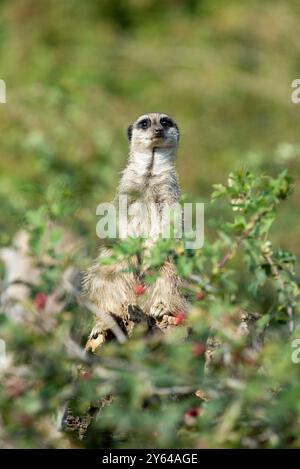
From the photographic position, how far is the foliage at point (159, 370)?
263 cm

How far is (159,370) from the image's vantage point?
2.65m

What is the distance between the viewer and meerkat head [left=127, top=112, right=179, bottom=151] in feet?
17.8

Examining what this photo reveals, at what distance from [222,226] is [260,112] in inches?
379

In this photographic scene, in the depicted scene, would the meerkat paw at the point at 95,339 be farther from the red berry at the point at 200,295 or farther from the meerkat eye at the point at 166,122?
the meerkat eye at the point at 166,122

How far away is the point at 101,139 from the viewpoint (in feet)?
26.7

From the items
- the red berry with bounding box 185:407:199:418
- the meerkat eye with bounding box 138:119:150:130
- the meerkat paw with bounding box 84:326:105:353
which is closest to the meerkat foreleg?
the meerkat paw with bounding box 84:326:105:353

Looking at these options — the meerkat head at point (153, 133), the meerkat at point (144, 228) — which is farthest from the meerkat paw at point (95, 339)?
the meerkat head at point (153, 133)

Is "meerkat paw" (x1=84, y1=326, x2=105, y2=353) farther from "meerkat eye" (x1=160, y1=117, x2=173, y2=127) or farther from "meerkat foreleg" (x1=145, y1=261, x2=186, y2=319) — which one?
"meerkat eye" (x1=160, y1=117, x2=173, y2=127)

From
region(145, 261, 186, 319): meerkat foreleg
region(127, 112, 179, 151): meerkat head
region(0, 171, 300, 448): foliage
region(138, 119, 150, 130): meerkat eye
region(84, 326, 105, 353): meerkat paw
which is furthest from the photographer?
region(138, 119, 150, 130): meerkat eye

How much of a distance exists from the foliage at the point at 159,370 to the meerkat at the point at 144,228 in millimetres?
1165

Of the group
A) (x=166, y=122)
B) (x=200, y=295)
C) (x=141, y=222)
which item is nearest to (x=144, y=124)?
(x=166, y=122)

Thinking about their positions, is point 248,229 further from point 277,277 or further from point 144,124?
point 144,124

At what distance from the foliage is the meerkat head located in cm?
228
